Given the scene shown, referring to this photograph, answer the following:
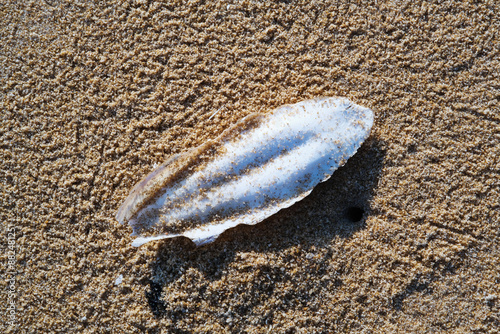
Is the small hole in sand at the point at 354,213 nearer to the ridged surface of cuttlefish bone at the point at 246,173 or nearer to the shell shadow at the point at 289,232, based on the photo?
the shell shadow at the point at 289,232

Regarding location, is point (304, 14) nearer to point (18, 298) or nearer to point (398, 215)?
point (398, 215)

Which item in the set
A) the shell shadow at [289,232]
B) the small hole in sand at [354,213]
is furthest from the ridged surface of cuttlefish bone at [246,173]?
the small hole in sand at [354,213]

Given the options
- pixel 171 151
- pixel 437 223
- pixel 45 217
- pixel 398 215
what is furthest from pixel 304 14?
pixel 45 217

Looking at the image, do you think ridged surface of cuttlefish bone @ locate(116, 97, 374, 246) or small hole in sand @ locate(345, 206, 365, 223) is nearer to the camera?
ridged surface of cuttlefish bone @ locate(116, 97, 374, 246)

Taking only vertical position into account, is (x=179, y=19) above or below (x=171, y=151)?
above

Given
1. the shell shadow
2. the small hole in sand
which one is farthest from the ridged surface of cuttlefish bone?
the small hole in sand

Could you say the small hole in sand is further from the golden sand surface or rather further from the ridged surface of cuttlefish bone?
the ridged surface of cuttlefish bone

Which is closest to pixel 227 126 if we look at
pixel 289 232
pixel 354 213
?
pixel 289 232
